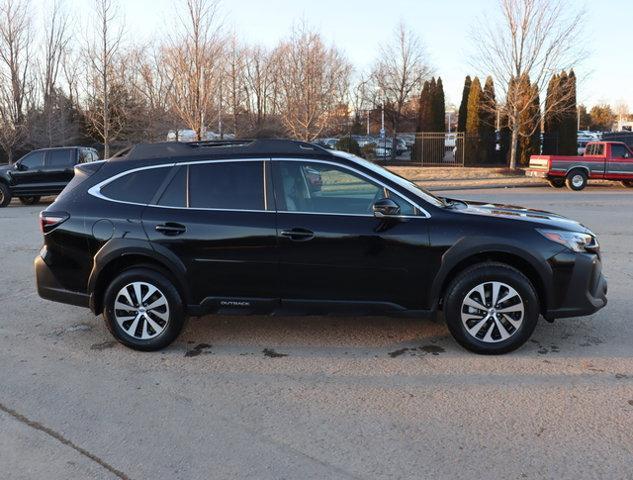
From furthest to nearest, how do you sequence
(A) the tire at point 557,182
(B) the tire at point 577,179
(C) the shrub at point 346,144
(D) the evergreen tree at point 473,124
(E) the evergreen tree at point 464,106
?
(E) the evergreen tree at point 464,106
(D) the evergreen tree at point 473,124
(C) the shrub at point 346,144
(A) the tire at point 557,182
(B) the tire at point 577,179

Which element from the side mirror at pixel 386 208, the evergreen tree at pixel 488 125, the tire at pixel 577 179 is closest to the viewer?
the side mirror at pixel 386 208

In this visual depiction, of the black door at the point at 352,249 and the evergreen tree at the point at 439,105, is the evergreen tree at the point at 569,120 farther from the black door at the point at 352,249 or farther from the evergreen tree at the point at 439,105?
the black door at the point at 352,249

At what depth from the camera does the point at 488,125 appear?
32281 mm

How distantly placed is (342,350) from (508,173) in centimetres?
2492

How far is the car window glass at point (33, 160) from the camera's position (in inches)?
678

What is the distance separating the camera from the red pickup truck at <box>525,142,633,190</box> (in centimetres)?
2122

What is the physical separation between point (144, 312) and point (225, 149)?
1562 millimetres

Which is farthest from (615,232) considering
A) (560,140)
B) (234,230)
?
(560,140)

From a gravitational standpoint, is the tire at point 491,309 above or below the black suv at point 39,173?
below

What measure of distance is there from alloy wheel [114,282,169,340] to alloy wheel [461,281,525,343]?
2.51 meters

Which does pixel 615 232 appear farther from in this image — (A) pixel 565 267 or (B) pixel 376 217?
(B) pixel 376 217

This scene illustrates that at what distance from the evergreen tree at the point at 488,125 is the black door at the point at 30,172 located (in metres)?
22.2

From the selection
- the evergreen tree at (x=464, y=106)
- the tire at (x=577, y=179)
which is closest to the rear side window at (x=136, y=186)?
the tire at (x=577, y=179)

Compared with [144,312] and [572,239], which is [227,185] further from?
[572,239]
